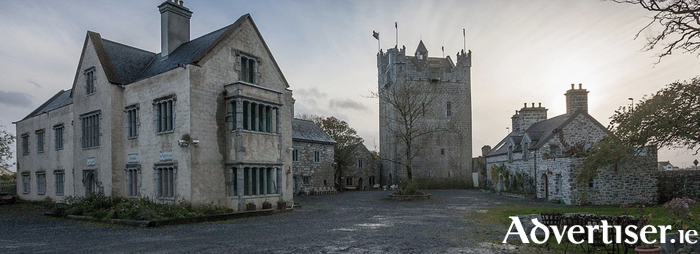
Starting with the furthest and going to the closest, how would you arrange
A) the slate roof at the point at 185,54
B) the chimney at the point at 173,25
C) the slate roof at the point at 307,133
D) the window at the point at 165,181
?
the slate roof at the point at 307,133, the chimney at the point at 173,25, the slate roof at the point at 185,54, the window at the point at 165,181

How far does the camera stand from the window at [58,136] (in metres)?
28.1

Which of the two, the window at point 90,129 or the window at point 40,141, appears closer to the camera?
the window at point 90,129

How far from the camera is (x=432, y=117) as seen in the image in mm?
54594

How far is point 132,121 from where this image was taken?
22688 millimetres

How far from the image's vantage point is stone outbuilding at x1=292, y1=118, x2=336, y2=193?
138 feet

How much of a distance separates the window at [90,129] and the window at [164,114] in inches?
194

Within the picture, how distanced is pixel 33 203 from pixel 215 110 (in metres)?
17.1

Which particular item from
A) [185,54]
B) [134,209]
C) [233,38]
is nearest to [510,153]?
[233,38]

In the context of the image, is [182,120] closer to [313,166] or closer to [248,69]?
[248,69]

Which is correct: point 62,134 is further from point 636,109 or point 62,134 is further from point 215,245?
point 636,109

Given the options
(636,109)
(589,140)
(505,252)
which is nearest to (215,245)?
(505,252)

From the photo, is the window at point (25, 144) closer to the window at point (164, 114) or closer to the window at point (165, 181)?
the window at point (164, 114)

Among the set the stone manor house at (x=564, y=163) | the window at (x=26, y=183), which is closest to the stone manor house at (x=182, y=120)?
the window at (x=26, y=183)

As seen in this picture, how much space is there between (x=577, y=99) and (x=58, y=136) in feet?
114
